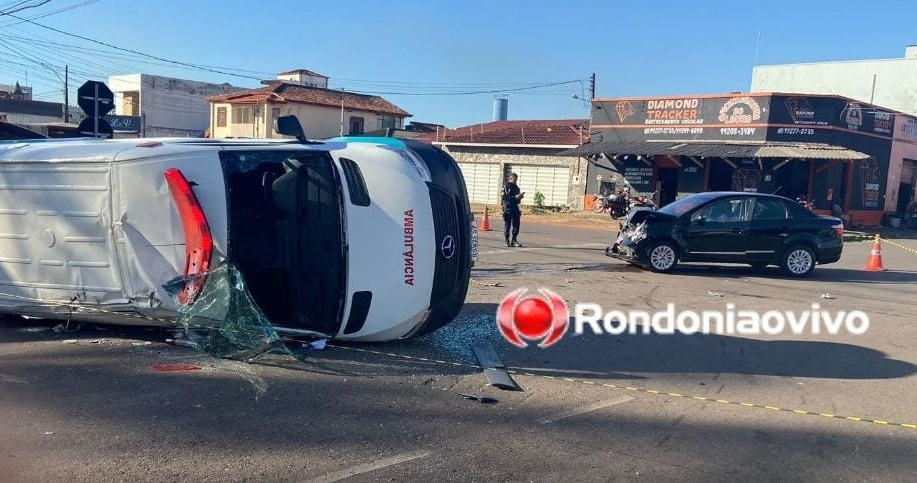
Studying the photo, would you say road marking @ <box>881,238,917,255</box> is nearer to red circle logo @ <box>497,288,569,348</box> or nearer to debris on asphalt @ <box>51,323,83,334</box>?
red circle logo @ <box>497,288,569,348</box>

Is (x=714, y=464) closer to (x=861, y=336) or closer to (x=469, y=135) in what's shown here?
(x=861, y=336)

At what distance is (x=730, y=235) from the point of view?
13.5 metres

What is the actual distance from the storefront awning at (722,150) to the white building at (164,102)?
35920 mm

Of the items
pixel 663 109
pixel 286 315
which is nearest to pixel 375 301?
pixel 286 315

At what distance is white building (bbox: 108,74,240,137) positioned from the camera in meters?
57.6

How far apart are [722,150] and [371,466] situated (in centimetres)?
2655

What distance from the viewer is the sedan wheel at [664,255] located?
1354 centimetres

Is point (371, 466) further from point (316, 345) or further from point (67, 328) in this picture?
point (67, 328)

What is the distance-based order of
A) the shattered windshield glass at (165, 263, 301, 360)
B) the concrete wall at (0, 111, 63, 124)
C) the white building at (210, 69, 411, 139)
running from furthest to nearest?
the concrete wall at (0, 111, 63, 124) < the white building at (210, 69, 411, 139) < the shattered windshield glass at (165, 263, 301, 360)

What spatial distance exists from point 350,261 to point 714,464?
3.32 m

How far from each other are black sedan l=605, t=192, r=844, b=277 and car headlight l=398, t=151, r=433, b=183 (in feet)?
25.3

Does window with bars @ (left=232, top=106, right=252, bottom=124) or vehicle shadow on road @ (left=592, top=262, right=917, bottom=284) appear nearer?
vehicle shadow on road @ (left=592, top=262, right=917, bottom=284)

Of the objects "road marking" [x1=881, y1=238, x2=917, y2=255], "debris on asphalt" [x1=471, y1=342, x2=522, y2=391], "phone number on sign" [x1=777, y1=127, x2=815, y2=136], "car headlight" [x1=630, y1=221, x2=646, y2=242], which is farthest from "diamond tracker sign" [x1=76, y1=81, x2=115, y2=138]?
"phone number on sign" [x1=777, y1=127, x2=815, y2=136]

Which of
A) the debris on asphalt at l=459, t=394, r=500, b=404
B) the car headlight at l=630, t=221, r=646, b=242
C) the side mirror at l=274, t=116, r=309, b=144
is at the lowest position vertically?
the debris on asphalt at l=459, t=394, r=500, b=404
